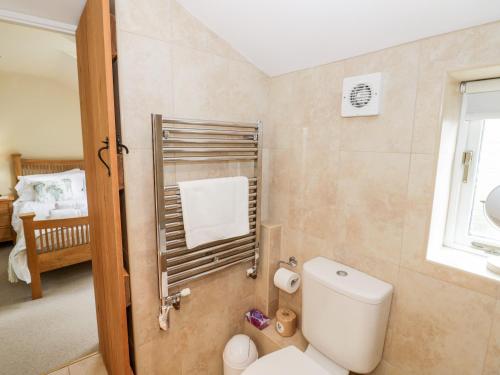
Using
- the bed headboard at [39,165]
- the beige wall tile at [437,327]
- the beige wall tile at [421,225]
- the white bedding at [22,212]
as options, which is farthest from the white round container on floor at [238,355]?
the bed headboard at [39,165]

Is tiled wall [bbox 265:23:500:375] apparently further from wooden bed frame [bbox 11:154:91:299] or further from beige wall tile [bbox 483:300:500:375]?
wooden bed frame [bbox 11:154:91:299]

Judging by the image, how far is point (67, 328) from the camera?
191 cm

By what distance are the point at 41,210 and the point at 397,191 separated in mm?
3457

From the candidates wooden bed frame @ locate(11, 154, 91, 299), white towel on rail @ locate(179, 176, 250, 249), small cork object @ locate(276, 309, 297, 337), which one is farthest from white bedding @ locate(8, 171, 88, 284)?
small cork object @ locate(276, 309, 297, 337)

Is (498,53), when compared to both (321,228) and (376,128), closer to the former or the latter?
(376,128)

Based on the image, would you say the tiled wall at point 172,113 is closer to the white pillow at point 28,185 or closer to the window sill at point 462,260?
the window sill at point 462,260

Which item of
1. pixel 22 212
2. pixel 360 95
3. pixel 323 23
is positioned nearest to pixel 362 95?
pixel 360 95

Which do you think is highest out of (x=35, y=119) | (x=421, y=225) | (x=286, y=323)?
(x=35, y=119)

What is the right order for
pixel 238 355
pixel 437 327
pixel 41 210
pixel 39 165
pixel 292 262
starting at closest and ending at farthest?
pixel 437 327, pixel 238 355, pixel 292 262, pixel 41 210, pixel 39 165

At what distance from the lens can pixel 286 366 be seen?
1.11m

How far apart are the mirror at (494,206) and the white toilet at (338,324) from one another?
0.45m

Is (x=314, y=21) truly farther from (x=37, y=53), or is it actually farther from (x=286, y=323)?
(x=37, y=53)

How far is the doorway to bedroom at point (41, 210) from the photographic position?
1.83m

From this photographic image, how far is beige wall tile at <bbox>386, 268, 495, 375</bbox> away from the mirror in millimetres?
277
